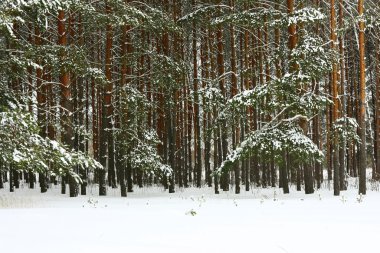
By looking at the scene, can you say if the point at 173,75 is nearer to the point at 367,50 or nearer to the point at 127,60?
the point at 127,60

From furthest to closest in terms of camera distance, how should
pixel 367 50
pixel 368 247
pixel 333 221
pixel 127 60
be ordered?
pixel 367 50 < pixel 127 60 < pixel 333 221 < pixel 368 247

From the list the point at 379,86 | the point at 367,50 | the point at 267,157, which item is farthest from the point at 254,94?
the point at 367,50

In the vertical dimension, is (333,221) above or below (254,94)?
below

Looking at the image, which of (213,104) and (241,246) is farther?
(213,104)

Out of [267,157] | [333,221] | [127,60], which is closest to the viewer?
[333,221]

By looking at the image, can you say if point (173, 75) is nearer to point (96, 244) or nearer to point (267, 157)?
point (267, 157)

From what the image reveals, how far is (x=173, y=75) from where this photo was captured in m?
16.8

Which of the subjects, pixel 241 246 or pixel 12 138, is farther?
pixel 12 138

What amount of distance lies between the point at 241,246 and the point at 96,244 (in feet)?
5.41

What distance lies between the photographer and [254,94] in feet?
43.5

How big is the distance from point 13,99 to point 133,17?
553 centimetres

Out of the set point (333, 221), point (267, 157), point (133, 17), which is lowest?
point (333, 221)

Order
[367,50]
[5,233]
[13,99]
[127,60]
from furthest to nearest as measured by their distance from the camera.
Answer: [367,50], [127,60], [13,99], [5,233]

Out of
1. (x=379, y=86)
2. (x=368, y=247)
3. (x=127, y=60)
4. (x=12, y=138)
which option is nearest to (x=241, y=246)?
(x=368, y=247)
